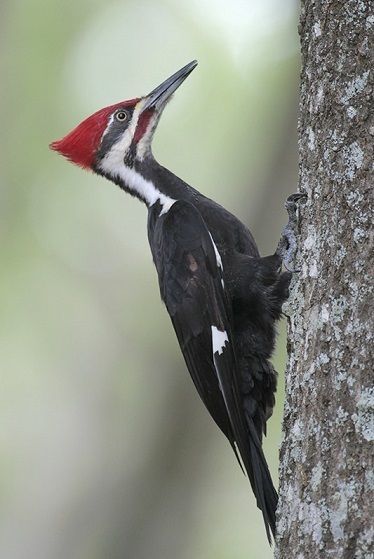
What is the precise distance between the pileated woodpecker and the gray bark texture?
364 millimetres

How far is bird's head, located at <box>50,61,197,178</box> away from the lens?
3.67 metres

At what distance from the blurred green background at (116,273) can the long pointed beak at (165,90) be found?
0.89 m

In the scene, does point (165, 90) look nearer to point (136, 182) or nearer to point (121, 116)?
point (121, 116)

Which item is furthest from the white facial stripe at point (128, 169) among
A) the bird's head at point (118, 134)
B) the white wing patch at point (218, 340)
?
the white wing patch at point (218, 340)

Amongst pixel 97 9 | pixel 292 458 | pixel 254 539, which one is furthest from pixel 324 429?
pixel 97 9

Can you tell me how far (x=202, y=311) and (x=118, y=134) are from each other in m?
1.05

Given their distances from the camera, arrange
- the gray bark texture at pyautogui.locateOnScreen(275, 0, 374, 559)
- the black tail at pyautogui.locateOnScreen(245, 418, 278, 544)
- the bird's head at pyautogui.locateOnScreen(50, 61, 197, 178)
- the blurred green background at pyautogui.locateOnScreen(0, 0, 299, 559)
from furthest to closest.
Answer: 1. the blurred green background at pyautogui.locateOnScreen(0, 0, 299, 559)
2. the bird's head at pyautogui.locateOnScreen(50, 61, 197, 178)
3. the black tail at pyautogui.locateOnScreen(245, 418, 278, 544)
4. the gray bark texture at pyautogui.locateOnScreen(275, 0, 374, 559)

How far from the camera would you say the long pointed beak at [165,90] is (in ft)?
11.7

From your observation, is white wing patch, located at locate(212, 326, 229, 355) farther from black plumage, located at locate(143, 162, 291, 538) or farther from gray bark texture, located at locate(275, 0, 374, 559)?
gray bark texture, located at locate(275, 0, 374, 559)

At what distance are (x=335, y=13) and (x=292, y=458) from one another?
1.15m

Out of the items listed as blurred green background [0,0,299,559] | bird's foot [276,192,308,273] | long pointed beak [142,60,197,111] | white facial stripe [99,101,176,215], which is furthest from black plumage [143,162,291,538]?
blurred green background [0,0,299,559]

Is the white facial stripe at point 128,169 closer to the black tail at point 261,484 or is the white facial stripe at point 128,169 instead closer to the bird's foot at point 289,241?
the bird's foot at point 289,241

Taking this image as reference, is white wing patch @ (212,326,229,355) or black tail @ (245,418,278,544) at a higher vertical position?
white wing patch @ (212,326,229,355)

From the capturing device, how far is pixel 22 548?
443 centimetres
